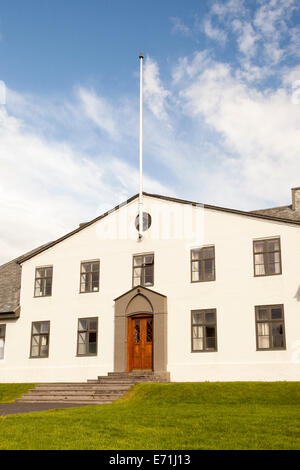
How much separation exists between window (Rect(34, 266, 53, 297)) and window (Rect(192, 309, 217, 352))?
899cm

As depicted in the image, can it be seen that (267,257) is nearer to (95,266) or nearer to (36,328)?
(95,266)

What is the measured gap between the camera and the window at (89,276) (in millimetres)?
27891

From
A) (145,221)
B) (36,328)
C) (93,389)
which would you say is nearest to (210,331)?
(93,389)

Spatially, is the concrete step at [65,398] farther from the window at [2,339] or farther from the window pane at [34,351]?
the window at [2,339]

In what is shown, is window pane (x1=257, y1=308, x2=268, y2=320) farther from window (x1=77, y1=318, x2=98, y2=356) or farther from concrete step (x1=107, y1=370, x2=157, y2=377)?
window (x1=77, y1=318, x2=98, y2=356)

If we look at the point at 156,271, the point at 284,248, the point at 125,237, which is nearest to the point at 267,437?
the point at 284,248

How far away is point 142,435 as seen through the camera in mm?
10266

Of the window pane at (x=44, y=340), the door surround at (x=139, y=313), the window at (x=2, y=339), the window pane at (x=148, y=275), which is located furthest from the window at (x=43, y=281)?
the window pane at (x=148, y=275)

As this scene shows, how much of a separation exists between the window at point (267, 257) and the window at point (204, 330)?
300cm

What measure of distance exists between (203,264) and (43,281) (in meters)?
9.73

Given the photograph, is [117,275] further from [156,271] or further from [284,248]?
[284,248]

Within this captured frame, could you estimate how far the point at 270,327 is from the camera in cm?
2314

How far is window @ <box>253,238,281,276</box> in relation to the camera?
23.8 m

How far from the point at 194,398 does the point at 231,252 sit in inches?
309
